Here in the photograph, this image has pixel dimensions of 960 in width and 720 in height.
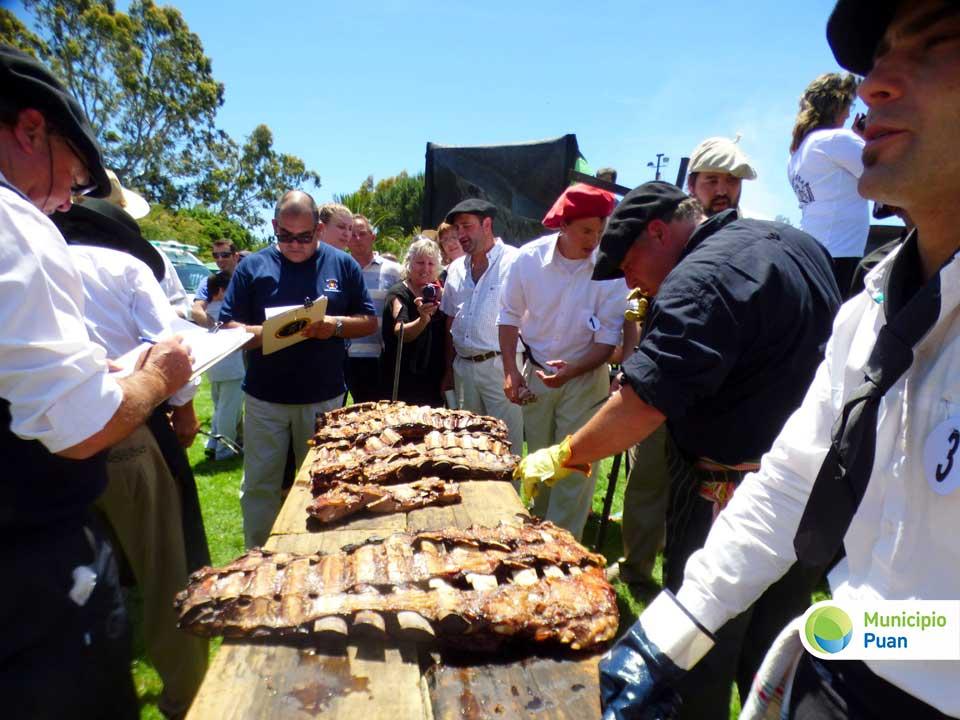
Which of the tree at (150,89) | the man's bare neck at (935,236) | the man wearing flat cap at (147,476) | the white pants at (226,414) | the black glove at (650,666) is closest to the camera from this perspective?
the man's bare neck at (935,236)

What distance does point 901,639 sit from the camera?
953mm

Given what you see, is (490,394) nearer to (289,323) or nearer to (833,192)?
(289,323)

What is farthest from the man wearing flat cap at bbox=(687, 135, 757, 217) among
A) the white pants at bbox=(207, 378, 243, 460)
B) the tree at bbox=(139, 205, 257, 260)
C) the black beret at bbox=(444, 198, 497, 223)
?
the tree at bbox=(139, 205, 257, 260)

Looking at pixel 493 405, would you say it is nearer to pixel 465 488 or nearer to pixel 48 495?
pixel 465 488

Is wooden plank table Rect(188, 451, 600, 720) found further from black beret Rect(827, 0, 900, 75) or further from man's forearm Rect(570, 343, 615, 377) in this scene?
man's forearm Rect(570, 343, 615, 377)

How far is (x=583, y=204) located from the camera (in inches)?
147

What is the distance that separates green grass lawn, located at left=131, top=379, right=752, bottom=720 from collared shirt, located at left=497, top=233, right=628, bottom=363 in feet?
4.95

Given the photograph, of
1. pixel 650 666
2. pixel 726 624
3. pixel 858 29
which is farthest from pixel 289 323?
pixel 858 29

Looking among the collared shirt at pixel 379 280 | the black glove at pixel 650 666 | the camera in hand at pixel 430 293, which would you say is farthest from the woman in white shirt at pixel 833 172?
the collared shirt at pixel 379 280

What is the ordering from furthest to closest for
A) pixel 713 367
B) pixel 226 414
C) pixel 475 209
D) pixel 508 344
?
pixel 226 414, pixel 475 209, pixel 508 344, pixel 713 367

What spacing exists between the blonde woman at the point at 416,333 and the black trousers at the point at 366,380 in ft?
0.19

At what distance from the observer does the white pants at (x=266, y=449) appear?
12.7ft

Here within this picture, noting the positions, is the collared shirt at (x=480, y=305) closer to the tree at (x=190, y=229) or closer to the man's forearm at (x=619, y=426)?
the man's forearm at (x=619, y=426)

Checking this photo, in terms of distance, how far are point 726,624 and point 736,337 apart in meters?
0.95
